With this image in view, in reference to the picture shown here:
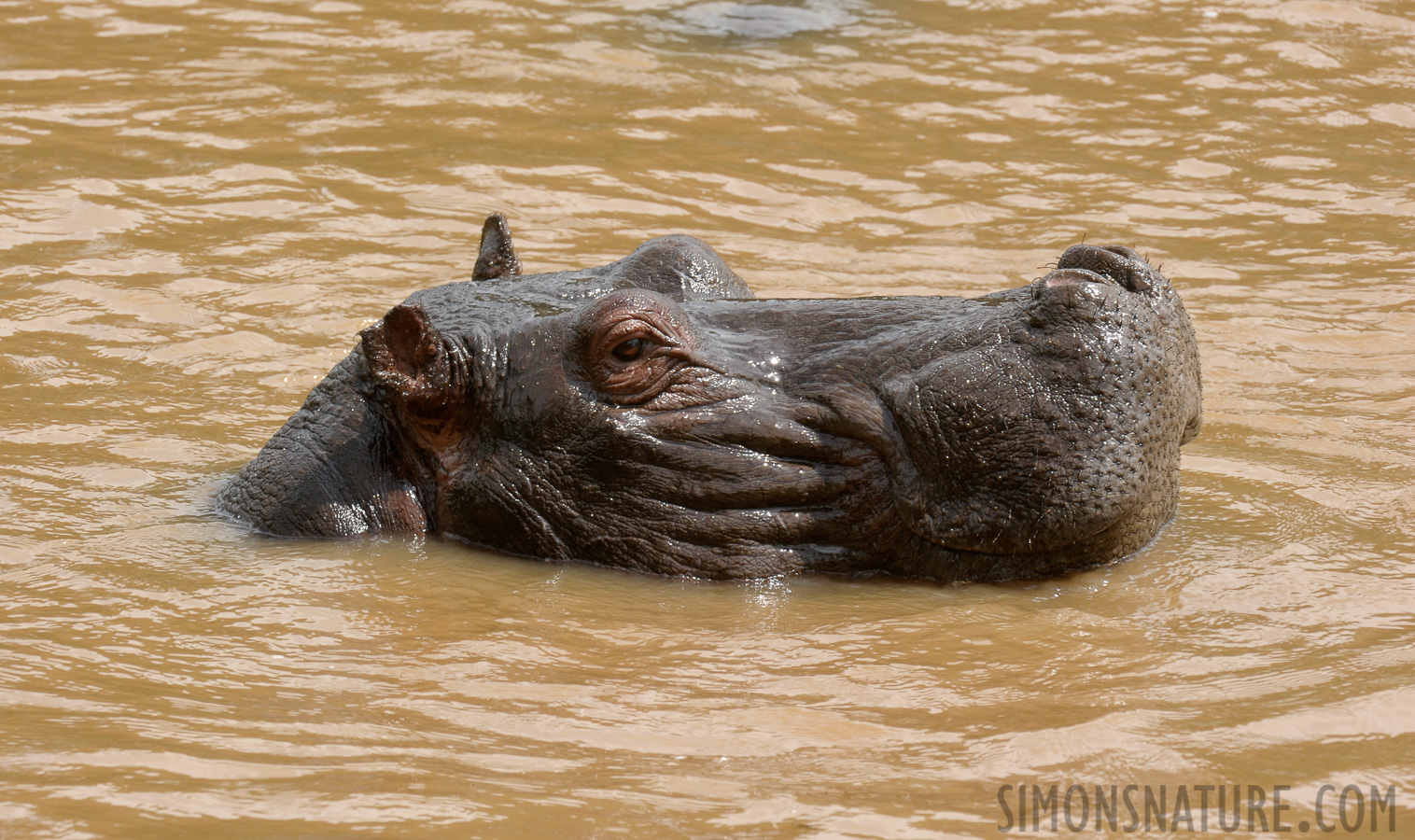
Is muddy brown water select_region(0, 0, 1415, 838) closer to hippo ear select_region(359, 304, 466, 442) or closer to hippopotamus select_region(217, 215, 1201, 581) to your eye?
hippopotamus select_region(217, 215, 1201, 581)

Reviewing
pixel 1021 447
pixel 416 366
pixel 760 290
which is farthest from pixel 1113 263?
pixel 760 290

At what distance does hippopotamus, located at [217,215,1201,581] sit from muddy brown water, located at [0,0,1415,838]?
0.55ft

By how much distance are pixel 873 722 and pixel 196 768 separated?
1.72 meters

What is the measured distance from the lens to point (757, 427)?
546 cm

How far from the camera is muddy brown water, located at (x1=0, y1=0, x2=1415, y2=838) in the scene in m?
3.85

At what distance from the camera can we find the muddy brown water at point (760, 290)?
12.6ft

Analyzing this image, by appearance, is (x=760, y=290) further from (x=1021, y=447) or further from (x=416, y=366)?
(x=1021, y=447)

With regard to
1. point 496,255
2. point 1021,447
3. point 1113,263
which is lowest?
point 1021,447

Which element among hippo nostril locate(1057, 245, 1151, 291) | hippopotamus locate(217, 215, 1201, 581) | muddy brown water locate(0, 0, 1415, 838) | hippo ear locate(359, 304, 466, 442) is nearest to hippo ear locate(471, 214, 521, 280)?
hippopotamus locate(217, 215, 1201, 581)

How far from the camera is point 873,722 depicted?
420 cm

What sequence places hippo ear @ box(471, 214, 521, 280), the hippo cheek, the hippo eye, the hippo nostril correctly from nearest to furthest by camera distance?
the hippo cheek, the hippo nostril, the hippo eye, hippo ear @ box(471, 214, 521, 280)

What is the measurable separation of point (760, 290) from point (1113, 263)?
169 inches

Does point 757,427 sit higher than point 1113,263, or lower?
lower

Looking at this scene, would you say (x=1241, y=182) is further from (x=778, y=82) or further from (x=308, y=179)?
(x=308, y=179)
